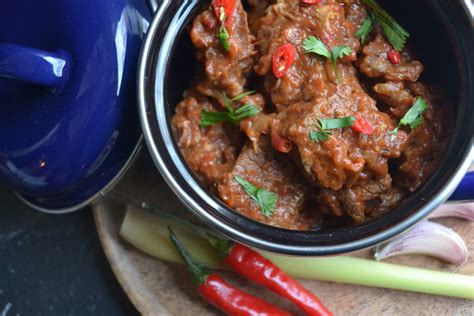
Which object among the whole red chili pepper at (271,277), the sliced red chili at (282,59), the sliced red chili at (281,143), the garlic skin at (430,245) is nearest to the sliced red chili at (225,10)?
the sliced red chili at (282,59)

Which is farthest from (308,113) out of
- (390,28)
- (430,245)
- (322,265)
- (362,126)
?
(430,245)

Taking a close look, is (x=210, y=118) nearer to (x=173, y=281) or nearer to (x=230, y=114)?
(x=230, y=114)

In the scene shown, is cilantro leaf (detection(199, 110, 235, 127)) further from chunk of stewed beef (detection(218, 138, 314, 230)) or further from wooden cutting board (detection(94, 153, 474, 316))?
wooden cutting board (detection(94, 153, 474, 316))

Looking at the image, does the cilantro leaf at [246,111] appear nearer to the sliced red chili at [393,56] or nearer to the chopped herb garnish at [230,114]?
the chopped herb garnish at [230,114]

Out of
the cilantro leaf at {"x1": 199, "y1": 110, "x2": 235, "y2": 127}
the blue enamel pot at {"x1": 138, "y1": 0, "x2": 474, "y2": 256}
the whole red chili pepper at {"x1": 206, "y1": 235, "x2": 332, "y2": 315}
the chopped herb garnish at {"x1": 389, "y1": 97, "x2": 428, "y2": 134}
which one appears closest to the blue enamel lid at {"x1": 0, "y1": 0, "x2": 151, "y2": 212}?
the blue enamel pot at {"x1": 138, "y1": 0, "x2": 474, "y2": 256}

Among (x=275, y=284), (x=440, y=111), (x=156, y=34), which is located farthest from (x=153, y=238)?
(x=440, y=111)

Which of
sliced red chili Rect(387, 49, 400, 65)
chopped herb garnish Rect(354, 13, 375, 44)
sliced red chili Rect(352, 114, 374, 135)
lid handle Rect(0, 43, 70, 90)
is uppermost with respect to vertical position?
chopped herb garnish Rect(354, 13, 375, 44)
